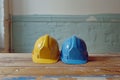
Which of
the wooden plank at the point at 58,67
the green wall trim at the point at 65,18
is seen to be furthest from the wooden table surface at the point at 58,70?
the green wall trim at the point at 65,18

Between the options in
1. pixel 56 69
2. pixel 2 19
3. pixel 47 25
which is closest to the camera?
pixel 56 69

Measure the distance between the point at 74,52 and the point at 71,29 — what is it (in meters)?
1.14

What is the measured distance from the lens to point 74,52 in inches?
54.1

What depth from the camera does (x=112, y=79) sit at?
116 cm

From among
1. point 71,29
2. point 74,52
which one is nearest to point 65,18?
point 71,29

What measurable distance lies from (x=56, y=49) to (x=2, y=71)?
13.3 inches

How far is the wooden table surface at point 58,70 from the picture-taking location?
1.18m

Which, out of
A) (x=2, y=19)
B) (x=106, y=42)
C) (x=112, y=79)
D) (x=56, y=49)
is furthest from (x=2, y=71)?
(x=106, y=42)

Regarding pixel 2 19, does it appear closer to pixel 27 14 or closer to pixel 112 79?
pixel 27 14

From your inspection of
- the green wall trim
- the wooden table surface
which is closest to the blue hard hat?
the wooden table surface

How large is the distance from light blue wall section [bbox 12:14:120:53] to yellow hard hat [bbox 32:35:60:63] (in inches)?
43.2

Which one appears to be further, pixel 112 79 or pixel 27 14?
pixel 27 14

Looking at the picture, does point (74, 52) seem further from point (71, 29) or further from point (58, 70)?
point (71, 29)

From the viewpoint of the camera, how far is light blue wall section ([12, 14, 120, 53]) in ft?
8.11
